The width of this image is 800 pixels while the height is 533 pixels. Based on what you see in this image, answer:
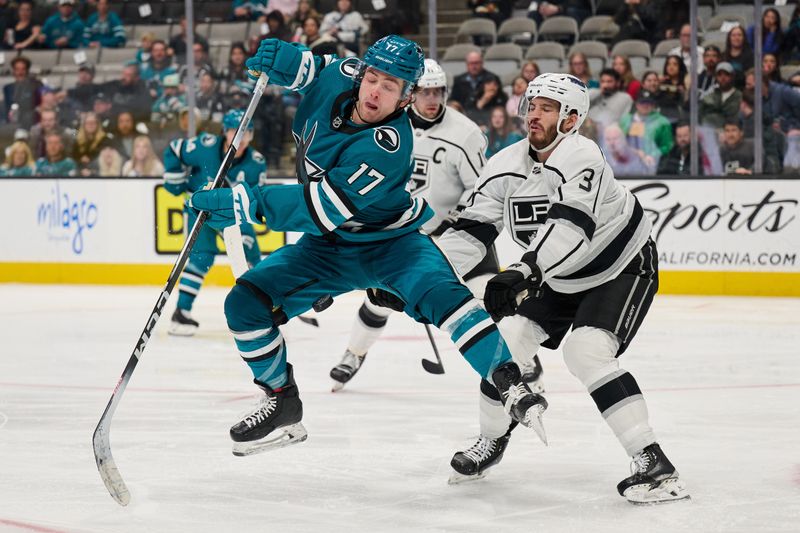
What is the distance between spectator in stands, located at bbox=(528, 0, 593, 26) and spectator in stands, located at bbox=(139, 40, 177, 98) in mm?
2602

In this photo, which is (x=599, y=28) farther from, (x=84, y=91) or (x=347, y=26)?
(x=84, y=91)

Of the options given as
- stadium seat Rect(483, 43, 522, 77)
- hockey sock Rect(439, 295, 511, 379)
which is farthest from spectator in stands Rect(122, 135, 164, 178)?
hockey sock Rect(439, 295, 511, 379)

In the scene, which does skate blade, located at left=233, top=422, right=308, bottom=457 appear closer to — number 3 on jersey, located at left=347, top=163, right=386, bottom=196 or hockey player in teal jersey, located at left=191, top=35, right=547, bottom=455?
hockey player in teal jersey, located at left=191, top=35, right=547, bottom=455

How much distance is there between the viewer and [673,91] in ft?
26.8

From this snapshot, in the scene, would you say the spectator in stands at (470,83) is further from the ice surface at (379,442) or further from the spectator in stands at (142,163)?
the ice surface at (379,442)

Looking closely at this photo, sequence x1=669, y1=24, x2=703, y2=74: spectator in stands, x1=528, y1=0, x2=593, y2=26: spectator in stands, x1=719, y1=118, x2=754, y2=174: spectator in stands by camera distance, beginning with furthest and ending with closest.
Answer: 1. x1=528, y1=0, x2=593, y2=26: spectator in stands
2. x1=669, y1=24, x2=703, y2=74: spectator in stands
3. x1=719, y1=118, x2=754, y2=174: spectator in stands

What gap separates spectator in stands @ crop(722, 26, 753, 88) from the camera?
8070 mm

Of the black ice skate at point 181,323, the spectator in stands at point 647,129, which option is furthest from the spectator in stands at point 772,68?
the black ice skate at point 181,323

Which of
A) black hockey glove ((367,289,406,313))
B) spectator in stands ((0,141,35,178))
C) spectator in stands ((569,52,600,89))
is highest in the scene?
black hockey glove ((367,289,406,313))

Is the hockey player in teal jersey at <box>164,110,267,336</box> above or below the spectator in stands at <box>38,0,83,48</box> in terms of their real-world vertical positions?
below

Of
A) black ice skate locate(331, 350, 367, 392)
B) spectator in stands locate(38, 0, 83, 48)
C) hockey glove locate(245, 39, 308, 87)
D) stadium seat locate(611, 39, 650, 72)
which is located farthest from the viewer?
spectator in stands locate(38, 0, 83, 48)

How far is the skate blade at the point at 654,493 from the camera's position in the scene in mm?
3158

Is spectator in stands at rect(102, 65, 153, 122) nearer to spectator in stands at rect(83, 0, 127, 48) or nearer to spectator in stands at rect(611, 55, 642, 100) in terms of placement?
spectator in stands at rect(83, 0, 127, 48)

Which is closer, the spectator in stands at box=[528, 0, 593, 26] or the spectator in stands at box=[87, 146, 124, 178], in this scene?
the spectator in stands at box=[528, 0, 593, 26]
